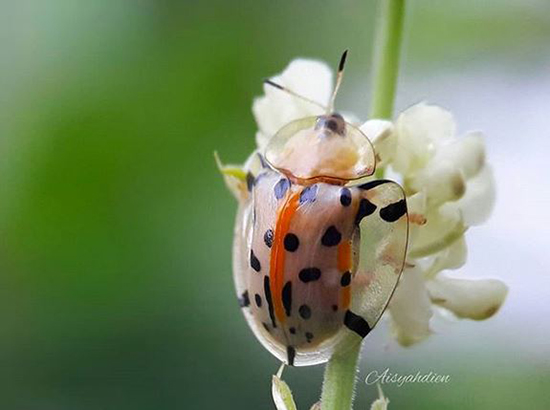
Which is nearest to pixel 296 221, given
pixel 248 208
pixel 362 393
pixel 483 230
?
pixel 248 208

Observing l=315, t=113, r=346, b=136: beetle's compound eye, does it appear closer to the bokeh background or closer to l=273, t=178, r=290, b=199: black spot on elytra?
l=273, t=178, r=290, b=199: black spot on elytra

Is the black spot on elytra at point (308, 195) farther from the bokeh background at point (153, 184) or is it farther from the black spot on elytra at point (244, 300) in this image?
A: the bokeh background at point (153, 184)

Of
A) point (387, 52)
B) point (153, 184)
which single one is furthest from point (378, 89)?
point (153, 184)

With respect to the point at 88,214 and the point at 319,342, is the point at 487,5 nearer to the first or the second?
the point at 88,214

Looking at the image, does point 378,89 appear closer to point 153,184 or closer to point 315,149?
point 315,149

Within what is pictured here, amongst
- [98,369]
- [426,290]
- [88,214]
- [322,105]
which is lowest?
[98,369]

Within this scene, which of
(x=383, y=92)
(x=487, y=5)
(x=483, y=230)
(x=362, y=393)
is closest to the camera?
(x=383, y=92)
